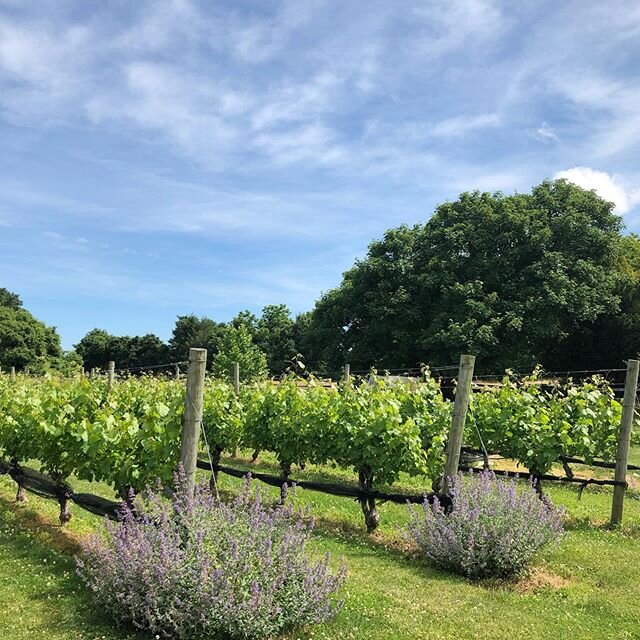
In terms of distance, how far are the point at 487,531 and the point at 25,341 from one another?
53513 millimetres

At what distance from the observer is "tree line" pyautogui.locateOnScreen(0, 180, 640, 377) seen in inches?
997

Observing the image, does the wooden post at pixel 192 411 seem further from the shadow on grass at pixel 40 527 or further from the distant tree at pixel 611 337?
the distant tree at pixel 611 337

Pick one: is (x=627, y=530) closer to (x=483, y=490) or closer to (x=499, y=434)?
(x=499, y=434)

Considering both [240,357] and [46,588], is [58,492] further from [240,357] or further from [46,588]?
[240,357]

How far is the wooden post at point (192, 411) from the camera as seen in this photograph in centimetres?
488

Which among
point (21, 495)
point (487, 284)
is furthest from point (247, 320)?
point (21, 495)

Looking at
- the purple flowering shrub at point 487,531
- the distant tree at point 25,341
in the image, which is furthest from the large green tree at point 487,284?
the distant tree at point 25,341

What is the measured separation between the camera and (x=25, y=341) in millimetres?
51781

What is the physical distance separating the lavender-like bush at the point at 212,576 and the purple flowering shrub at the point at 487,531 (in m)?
1.71

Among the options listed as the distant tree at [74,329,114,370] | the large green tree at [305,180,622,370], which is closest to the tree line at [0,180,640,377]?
the large green tree at [305,180,622,370]

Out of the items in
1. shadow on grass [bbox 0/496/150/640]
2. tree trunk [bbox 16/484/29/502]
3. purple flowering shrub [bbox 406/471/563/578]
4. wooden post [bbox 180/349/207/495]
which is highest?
wooden post [bbox 180/349/207/495]

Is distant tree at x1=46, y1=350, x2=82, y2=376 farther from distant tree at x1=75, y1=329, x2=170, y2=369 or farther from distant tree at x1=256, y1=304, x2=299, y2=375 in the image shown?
distant tree at x1=256, y1=304, x2=299, y2=375

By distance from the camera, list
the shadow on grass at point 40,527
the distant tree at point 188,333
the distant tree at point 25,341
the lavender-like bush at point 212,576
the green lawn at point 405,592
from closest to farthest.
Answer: the lavender-like bush at point 212,576, the green lawn at point 405,592, the shadow on grass at point 40,527, the distant tree at point 25,341, the distant tree at point 188,333

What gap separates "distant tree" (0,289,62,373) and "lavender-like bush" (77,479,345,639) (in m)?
46.1
